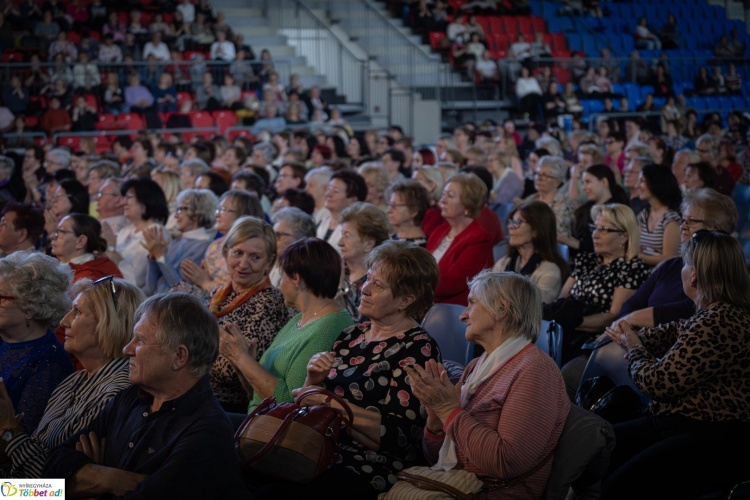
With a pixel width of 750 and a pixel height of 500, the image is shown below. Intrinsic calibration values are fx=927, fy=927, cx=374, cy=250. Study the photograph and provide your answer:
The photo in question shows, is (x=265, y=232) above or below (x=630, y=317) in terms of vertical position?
above

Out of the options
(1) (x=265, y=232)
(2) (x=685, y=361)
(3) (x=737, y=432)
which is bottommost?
(3) (x=737, y=432)

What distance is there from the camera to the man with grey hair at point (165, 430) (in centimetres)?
264

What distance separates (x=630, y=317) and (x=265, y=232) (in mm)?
1754

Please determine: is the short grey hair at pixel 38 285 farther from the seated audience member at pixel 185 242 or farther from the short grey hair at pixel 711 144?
the short grey hair at pixel 711 144

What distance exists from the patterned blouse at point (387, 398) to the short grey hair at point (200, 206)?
2.88m

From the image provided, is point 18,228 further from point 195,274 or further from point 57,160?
point 57,160

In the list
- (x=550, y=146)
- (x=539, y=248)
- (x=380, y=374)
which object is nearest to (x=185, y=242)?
(x=539, y=248)

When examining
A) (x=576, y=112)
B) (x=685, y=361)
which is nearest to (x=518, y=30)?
(x=576, y=112)

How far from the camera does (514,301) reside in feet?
10.1

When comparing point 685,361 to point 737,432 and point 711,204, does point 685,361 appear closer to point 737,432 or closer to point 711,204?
point 737,432

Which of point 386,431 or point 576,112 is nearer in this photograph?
point 386,431

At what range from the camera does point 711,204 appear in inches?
188

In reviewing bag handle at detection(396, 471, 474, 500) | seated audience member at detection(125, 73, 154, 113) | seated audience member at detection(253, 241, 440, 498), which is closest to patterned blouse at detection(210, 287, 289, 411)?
seated audience member at detection(253, 241, 440, 498)

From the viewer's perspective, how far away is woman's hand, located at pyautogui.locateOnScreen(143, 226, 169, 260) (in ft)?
18.0
